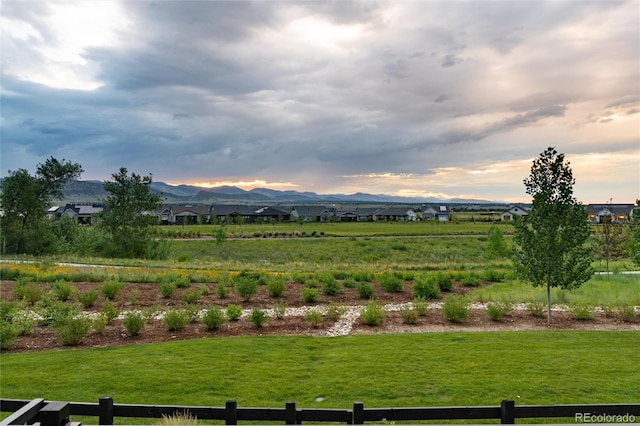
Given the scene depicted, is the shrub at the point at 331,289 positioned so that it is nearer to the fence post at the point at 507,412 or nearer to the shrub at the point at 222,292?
the shrub at the point at 222,292

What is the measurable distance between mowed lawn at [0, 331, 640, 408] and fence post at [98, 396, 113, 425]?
218 cm

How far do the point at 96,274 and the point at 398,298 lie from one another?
16443 millimetres

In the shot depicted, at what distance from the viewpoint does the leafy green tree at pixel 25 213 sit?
1559 inches

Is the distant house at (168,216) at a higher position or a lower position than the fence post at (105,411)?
higher

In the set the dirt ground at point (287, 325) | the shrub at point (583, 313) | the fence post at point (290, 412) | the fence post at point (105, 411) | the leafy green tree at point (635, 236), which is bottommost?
the dirt ground at point (287, 325)

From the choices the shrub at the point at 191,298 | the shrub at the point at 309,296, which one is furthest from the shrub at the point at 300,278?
the shrub at the point at 191,298

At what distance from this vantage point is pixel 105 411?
5391 millimetres

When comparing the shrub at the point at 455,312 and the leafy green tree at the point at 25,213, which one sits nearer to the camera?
the shrub at the point at 455,312

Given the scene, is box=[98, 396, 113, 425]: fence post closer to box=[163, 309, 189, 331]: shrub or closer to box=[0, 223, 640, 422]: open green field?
box=[0, 223, 640, 422]: open green field

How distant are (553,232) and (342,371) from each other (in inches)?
369

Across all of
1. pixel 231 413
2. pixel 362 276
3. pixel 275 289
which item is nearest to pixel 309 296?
pixel 275 289

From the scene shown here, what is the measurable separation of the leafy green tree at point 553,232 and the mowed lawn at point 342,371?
2836 millimetres

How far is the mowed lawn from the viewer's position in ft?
25.1

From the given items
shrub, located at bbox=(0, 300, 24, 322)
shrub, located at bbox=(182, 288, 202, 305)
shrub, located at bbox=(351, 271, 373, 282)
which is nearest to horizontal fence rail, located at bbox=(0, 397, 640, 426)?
shrub, located at bbox=(0, 300, 24, 322)
